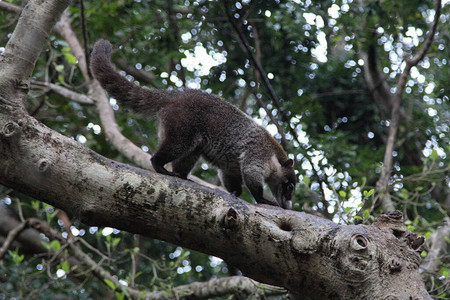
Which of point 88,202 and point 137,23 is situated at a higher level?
point 88,202

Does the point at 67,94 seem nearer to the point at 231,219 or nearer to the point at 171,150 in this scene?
the point at 171,150

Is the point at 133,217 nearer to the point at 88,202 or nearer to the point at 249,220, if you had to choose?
→ the point at 88,202

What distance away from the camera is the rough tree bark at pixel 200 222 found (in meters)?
2.59

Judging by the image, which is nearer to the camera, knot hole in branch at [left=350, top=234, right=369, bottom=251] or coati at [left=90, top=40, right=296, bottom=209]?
knot hole in branch at [left=350, top=234, right=369, bottom=251]

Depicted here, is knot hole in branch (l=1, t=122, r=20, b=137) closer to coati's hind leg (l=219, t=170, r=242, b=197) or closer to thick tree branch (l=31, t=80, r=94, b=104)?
coati's hind leg (l=219, t=170, r=242, b=197)

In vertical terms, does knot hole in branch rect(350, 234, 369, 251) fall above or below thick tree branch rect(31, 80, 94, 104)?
above

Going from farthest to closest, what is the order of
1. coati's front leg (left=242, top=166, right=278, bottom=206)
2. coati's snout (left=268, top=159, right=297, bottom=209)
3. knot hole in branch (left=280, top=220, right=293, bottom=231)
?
coati's snout (left=268, top=159, right=297, bottom=209)
coati's front leg (left=242, top=166, right=278, bottom=206)
knot hole in branch (left=280, top=220, right=293, bottom=231)

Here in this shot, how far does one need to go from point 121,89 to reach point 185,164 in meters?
0.98

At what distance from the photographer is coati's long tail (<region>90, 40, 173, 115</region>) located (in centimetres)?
457

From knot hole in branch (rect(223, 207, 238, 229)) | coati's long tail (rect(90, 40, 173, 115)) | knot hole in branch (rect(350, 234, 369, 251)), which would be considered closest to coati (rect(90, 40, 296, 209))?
coati's long tail (rect(90, 40, 173, 115))

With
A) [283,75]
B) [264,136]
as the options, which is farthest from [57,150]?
[283,75]

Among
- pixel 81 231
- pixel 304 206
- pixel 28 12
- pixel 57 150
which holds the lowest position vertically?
pixel 81 231

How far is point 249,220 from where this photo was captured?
109 inches

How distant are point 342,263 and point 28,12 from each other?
2.38m
